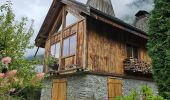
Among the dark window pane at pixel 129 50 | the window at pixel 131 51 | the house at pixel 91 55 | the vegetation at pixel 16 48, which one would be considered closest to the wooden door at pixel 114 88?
the house at pixel 91 55

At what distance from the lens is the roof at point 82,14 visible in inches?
550

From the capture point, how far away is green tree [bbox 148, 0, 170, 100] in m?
8.95

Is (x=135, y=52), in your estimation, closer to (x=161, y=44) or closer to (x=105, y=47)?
(x=105, y=47)

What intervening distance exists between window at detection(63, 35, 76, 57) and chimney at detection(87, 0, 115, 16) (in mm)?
11960

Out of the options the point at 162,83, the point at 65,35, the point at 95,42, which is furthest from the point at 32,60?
the point at 65,35

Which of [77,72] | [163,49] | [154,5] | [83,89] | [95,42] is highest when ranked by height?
[154,5]

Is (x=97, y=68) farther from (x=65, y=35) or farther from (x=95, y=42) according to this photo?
(x=65, y=35)

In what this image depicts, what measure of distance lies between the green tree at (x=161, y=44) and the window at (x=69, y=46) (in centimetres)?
641

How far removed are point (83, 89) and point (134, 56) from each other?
6.00 meters

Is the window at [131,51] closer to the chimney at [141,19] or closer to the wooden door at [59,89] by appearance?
the wooden door at [59,89]

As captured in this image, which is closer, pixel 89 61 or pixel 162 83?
pixel 162 83

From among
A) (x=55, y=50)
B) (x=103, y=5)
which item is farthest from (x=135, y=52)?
(x=103, y=5)

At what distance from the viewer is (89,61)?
1427 cm

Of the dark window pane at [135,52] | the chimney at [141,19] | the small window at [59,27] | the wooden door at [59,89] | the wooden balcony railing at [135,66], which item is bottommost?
the wooden door at [59,89]
